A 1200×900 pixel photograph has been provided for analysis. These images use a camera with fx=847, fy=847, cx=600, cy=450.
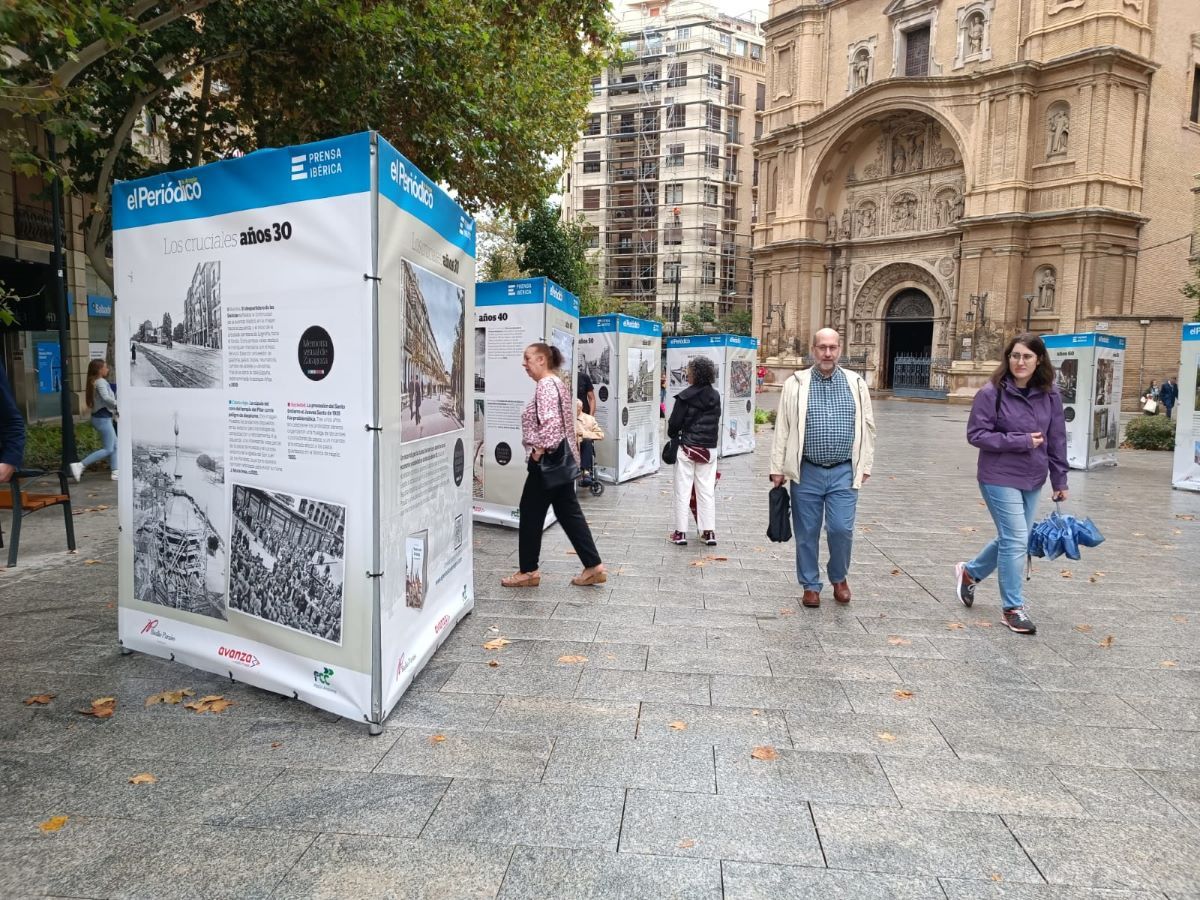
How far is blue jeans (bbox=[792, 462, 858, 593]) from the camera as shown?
5902 mm

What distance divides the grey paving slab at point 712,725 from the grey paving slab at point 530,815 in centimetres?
62

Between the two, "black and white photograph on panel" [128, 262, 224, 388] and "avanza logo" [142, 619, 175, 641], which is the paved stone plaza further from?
"black and white photograph on panel" [128, 262, 224, 388]

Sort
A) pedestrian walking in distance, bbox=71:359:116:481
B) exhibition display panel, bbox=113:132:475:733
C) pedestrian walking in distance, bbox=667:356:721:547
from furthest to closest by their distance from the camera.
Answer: pedestrian walking in distance, bbox=71:359:116:481, pedestrian walking in distance, bbox=667:356:721:547, exhibition display panel, bbox=113:132:475:733

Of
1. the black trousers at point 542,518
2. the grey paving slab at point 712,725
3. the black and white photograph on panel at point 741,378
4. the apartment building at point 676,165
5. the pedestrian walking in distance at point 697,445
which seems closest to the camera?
the grey paving slab at point 712,725

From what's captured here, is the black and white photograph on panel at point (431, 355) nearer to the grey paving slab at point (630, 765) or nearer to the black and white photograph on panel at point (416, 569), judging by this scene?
the black and white photograph on panel at point (416, 569)

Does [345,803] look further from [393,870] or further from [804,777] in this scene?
[804,777]

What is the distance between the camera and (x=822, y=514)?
6.08m

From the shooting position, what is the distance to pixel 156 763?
11.5 ft

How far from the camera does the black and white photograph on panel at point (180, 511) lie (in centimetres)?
425

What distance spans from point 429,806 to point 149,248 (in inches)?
124

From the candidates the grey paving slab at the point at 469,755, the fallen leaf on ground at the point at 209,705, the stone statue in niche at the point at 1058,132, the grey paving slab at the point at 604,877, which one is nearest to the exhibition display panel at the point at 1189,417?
the grey paving slab at the point at 469,755

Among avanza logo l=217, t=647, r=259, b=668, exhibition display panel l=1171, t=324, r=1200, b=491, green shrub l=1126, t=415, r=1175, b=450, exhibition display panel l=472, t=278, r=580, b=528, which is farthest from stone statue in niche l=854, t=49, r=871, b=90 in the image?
avanza logo l=217, t=647, r=259, b=668

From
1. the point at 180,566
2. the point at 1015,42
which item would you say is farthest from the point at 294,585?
the point at 1015,42

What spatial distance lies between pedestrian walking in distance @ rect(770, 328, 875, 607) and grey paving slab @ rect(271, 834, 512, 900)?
3.71m
